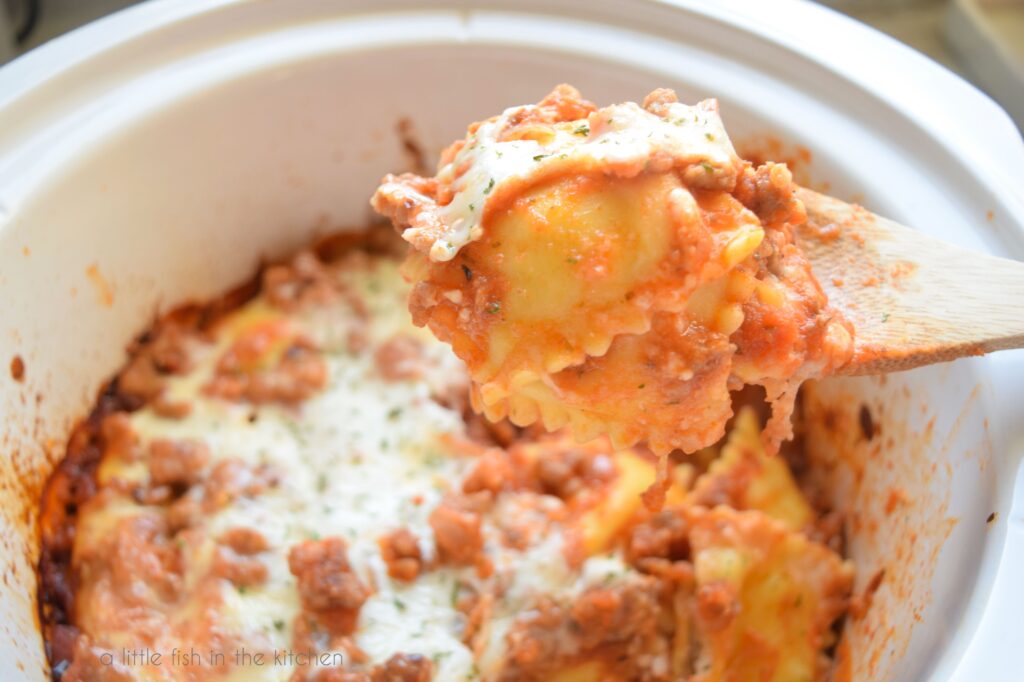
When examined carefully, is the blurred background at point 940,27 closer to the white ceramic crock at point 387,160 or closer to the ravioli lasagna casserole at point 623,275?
the white ceramic crock at point 387,160

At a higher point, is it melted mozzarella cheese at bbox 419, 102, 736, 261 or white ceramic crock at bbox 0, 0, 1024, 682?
melted mozzarella cheese at bbox 419, 102, 736, 261

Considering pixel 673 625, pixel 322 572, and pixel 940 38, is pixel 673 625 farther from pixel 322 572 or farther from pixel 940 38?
pixel 940 38

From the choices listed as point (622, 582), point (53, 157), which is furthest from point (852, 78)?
point (53, 157)

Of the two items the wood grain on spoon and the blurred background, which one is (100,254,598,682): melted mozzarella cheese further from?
the blurred background

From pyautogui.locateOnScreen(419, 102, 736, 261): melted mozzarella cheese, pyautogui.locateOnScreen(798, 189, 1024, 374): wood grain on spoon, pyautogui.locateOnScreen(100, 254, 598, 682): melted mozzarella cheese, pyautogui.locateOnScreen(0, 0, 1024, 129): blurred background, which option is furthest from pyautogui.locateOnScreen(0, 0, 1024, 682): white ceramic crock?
pyautogui.locateOnScreen(0, 0, 1024, 129): blurred background

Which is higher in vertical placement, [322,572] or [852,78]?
[852,78]

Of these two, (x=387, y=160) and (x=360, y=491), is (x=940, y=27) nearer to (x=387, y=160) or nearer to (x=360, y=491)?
(x=387, y=160)

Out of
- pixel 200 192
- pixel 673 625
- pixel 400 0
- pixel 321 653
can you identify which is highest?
pixel 400 0

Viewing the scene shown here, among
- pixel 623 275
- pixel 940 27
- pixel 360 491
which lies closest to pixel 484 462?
pixel 360 491
